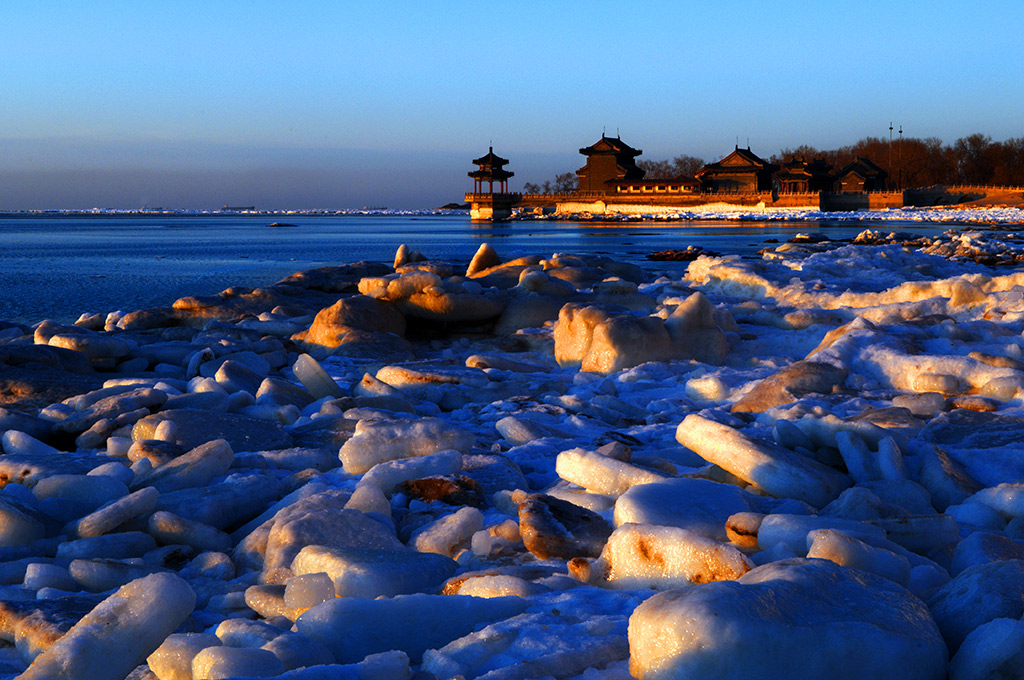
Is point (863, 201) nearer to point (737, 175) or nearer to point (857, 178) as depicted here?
point (857, 178)

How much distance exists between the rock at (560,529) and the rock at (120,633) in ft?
3.16

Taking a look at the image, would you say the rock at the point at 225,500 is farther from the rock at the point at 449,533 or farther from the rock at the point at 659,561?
the rock at the point at 659,561

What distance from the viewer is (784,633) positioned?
5.02 feet

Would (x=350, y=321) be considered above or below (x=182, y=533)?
above

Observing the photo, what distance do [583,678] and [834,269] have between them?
11.6 meters

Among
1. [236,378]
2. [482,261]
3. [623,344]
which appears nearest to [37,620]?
[236,378]

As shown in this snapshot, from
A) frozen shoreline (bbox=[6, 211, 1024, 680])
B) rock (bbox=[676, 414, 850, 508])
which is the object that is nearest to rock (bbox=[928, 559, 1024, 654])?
frozen shoreline (bbox=[6, 211, 1024, 680])

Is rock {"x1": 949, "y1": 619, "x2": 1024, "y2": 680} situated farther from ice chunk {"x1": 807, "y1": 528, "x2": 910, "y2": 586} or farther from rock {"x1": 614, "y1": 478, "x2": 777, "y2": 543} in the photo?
rock {"x1": 614, "y1": 478, "x2": 777, "y2": 543}

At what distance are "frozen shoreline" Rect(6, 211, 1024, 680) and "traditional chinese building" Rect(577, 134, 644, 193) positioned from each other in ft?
221

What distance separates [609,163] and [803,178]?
636 inches

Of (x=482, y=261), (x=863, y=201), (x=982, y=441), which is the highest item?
(x=863, y=201)

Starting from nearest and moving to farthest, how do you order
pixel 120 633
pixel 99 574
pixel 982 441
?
pixel 120 633
pixel 99 574
pixel 982 441

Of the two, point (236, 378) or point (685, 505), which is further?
point (236, 378)

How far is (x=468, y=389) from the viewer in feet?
16.8
